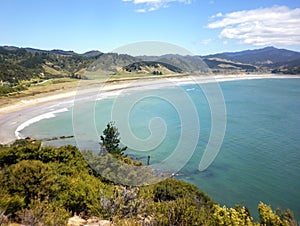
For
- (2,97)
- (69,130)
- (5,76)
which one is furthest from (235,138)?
(5,76)

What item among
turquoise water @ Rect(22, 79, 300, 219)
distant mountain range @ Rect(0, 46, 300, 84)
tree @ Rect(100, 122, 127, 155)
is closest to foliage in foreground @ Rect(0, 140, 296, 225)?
turquoise water @ Rect(22, 79, 300, 219)

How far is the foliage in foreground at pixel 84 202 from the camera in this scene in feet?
33.3

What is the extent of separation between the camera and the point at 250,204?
2225 cm

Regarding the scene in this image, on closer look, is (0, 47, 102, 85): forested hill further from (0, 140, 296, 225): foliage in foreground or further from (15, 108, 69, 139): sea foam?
(0, 140, 296, 225): foliage in foreground

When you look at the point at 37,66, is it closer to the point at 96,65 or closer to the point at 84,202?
the point at 96,65

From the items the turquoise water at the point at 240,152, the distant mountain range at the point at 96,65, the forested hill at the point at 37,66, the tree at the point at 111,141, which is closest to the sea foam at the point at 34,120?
the turquoise water at the point at 240,152

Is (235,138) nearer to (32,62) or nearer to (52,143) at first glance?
(52,143)

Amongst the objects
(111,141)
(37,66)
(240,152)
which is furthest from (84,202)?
Answer: (37,66)

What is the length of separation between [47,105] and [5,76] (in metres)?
30.6

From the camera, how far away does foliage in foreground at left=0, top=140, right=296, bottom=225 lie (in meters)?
10.1

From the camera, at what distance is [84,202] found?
42.8ft

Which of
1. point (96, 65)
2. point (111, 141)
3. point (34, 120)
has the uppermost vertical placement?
point (96, 65)

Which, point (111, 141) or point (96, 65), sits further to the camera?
point (111, 141)

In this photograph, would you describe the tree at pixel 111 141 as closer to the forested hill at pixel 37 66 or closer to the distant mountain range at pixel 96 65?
the distant mountain range at pixel 96 65
